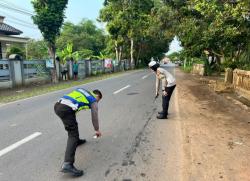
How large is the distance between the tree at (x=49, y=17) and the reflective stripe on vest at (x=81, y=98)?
708 inches

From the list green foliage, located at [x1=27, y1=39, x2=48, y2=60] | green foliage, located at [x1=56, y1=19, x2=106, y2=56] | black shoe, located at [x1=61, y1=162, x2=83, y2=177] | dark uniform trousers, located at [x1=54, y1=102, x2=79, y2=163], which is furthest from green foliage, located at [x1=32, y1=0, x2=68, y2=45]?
green foliage, located at [x1=56, y1=19, x2=106, y2=56]

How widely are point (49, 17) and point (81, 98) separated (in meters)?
18.1

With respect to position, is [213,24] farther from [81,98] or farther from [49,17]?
[81,98]

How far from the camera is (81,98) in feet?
13.9

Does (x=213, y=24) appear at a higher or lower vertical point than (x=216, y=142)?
higher

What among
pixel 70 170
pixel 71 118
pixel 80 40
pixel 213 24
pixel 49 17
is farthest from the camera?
pixel 80 40

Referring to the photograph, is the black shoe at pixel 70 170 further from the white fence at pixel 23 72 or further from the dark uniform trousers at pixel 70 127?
the white fence at pixel 23 72

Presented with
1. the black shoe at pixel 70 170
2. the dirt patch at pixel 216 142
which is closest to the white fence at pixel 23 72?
the dirt patch at pixel 216 142

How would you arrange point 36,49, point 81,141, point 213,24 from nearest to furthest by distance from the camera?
point 81,141 < point 213,24 < point 36,49

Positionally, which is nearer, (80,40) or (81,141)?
(81,141)

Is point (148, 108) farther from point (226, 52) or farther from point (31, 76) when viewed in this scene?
point (226, 52)

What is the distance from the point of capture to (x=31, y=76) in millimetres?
20297

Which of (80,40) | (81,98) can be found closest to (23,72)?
(81,98)

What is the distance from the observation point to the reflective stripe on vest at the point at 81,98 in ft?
13.7
